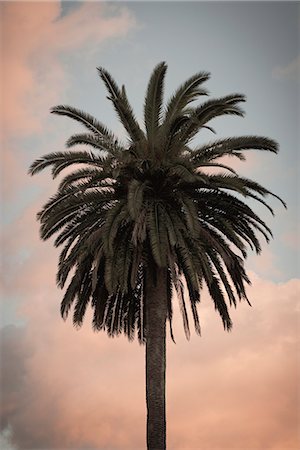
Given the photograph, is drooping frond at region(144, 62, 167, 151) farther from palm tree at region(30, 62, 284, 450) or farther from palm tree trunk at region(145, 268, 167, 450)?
palm tree trunk at region(145, 268, 167, 450)

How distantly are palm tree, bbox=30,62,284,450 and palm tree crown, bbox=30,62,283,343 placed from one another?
38 millimetres

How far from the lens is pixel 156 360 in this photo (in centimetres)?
2611

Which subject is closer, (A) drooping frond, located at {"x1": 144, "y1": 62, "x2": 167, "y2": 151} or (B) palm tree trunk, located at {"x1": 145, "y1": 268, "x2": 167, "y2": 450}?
(B) palm tree trunk, located at {"x1": 145, "y1": 268, "x2": 167, "y2": 450}

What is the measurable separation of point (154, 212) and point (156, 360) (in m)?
5.20

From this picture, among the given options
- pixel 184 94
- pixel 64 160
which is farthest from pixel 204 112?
pixel 64 160

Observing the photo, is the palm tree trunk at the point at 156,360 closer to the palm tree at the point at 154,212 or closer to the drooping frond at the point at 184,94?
the palm tree at the point at 154,212

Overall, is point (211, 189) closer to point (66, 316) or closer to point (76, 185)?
point (76, 185)

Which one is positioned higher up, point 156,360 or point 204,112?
point 204,112

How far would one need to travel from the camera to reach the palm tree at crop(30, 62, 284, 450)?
2538cm

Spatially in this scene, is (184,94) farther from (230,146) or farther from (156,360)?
(156,360)

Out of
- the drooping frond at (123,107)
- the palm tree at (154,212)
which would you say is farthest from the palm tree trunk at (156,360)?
the drooping frond at (123,107)

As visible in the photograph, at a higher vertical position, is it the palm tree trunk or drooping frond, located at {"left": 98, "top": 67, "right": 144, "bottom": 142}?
drooping frond, located at {"left": 98, "top": 67, "right": 144, "bottom": 142}

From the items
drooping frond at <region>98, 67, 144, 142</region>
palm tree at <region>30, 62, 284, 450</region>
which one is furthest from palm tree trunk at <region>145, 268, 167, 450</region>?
A: drooping frond at <region>98, 67, 144, 142</region>

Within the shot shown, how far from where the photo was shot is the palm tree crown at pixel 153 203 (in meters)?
25.5
